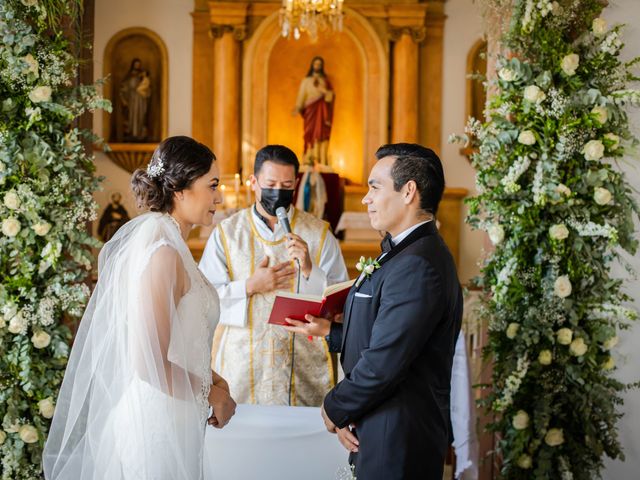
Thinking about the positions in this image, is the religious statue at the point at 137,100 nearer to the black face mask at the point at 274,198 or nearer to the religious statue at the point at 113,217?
the religious statue at the point at 113,217

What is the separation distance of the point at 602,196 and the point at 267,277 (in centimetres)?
170

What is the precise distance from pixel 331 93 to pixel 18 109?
8317 millimetres

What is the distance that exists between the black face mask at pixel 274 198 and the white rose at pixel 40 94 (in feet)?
3.67

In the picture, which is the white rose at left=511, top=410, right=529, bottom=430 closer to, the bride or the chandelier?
the bride

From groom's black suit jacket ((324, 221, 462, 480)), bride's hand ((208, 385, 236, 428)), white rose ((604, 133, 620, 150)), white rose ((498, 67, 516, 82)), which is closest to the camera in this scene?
groom's black suit jacket ((324, 221, 462, 480))

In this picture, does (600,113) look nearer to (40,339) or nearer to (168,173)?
(168,173)

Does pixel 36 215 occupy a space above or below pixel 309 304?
above

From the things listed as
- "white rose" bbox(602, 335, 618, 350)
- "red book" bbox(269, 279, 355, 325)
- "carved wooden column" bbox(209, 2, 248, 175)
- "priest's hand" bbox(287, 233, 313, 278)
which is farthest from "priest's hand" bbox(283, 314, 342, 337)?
"carved wooden column" bbox(209, 2, 248, 175)

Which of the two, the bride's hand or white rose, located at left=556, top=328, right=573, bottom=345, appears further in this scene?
white rose, located at left=556, top=328, right=573, bottom=345

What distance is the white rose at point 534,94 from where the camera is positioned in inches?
137

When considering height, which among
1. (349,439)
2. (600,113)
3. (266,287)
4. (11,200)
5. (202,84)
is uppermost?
(202,84)

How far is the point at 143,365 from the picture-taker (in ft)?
7.59

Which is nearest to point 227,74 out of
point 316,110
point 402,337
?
point 316,110

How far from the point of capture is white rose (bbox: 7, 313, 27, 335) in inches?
136
